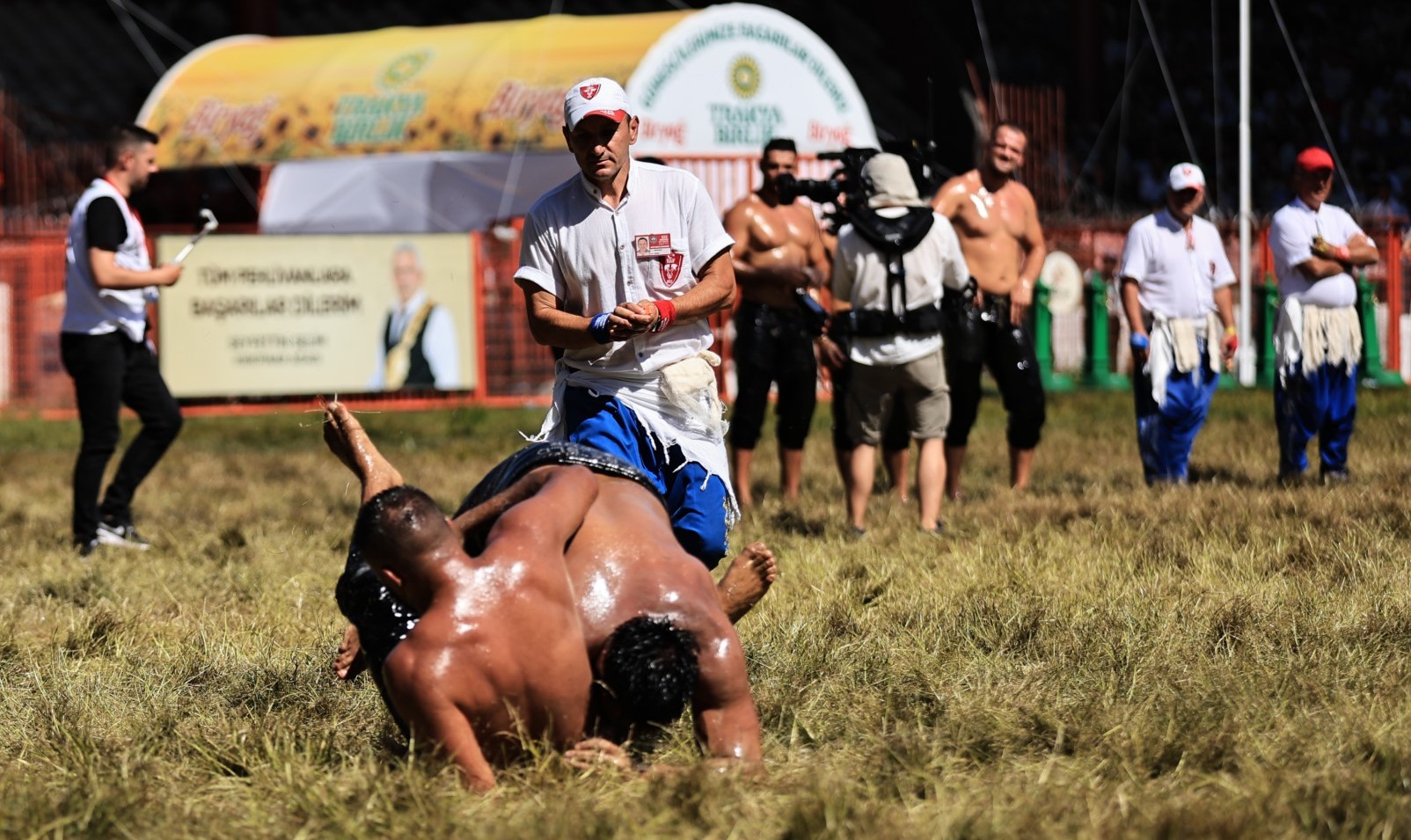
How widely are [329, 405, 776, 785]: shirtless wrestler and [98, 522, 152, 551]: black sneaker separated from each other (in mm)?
4553

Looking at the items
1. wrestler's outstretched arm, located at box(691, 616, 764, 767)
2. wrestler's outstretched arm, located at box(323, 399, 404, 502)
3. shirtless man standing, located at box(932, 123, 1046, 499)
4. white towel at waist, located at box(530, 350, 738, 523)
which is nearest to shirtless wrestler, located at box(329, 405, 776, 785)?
wrestler's outstretched arm, located at box(691, 616, 764, 767)

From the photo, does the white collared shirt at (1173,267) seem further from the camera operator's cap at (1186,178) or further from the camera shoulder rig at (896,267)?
the camera shoulder rig at (896,267)

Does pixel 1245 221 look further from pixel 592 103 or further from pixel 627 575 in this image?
pixel 627 575

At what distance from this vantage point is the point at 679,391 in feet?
16.5

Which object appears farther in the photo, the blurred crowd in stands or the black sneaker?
the blurred crowd in stands

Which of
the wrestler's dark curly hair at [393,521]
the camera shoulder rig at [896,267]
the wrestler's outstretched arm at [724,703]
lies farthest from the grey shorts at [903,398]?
the wrestler's dark curly hair at [393,521]

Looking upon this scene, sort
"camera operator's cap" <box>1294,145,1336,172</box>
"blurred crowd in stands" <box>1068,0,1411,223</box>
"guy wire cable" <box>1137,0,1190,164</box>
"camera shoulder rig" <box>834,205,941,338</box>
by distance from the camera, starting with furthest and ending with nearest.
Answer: "blurred crowd in stands" <box>1068,0,1411,223</box> → "guy wire cable" <box>1137,0,1190,164</box> → "camera operator's cap" <box>1294,145,1336,172</box> → "camera shoulder rig" <box>834,205,941,338</box>

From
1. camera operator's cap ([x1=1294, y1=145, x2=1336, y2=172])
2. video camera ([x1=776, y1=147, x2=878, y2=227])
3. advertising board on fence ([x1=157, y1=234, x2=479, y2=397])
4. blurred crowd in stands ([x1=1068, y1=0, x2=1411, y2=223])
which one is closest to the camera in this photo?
video camera ([x1=776, y1=147, x2=878, y2=227])

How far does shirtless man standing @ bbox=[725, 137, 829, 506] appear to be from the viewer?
9.80m

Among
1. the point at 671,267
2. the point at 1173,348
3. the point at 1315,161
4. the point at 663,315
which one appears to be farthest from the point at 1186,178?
the point at 663,315

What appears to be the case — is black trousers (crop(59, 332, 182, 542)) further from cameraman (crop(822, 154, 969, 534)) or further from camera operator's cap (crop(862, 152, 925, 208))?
camera operator's cap (crop(862, 152, 925, 208))

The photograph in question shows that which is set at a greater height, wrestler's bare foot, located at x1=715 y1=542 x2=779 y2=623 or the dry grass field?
wrestler's bare foot, located at x1=715 y1=542 x2=779 y2=623

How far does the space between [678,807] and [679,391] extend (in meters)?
1.56

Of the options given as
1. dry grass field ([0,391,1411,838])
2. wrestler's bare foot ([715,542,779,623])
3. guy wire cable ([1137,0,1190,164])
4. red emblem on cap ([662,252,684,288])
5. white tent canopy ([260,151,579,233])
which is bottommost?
dry grass field ([0,391,1411,838])
